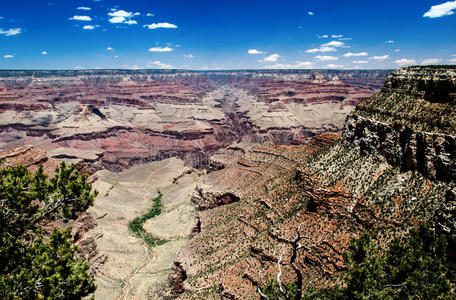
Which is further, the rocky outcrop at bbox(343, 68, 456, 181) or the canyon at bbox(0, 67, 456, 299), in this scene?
the canyon at bbox(0, 67, 456, 299)

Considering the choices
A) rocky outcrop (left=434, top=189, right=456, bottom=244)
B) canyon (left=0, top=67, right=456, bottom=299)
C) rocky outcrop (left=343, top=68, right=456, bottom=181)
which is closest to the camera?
rocky outcrop (left=434, top=189, right=456, bottom=244)

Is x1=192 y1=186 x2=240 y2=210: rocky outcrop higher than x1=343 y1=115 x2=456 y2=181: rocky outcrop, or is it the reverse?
x1=343 y1=115 x2=456 y2=181: rocky outcrop

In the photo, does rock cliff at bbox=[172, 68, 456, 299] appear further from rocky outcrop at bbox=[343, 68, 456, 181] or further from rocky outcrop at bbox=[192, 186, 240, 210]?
rocky outcrop at bbox=[192, 186, 240, 210]

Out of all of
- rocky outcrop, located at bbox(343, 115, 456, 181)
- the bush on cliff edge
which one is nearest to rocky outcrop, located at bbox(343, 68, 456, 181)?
rocky outcrop, located at bbox(343, 115, 456, 181)

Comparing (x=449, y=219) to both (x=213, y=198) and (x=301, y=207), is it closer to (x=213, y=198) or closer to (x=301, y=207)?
(x=301, y=207)

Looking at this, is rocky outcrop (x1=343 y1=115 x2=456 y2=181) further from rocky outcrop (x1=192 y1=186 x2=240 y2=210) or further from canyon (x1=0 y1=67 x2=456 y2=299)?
rocky outcrop (x1=192 y1=186 x2=240 y2=210)

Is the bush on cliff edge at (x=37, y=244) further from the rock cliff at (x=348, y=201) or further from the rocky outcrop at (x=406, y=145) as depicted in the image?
the rocky outcrop at (x=406, y=145)

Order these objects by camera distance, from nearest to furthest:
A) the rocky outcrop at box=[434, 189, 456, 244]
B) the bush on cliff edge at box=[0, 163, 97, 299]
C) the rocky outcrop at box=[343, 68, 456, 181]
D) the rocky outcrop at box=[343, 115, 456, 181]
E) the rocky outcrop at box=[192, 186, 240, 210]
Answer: the bush on cliff edge at box=[0, 163, 97, 299] → the rocky outcrop at box=[434, 189, 456, 244] → the rocky outcrop at box=[343, 115, 456, 181] → the rocky outcrop at box=[343, 68, 456, 181] → the rocky outcrop at box=[192, 186, 240, 210]

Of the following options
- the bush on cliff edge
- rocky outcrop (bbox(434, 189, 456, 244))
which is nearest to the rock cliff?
rocky outcrop (bbox(434, 189, 456, 244))

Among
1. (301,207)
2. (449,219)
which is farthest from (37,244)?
(301,207)
